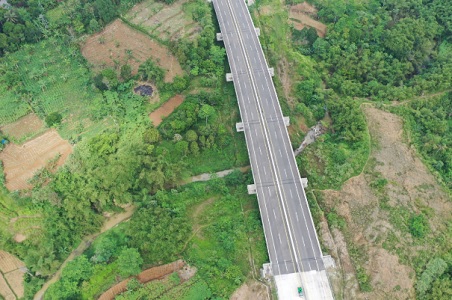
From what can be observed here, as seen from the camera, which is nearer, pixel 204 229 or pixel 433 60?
pixel 204 229

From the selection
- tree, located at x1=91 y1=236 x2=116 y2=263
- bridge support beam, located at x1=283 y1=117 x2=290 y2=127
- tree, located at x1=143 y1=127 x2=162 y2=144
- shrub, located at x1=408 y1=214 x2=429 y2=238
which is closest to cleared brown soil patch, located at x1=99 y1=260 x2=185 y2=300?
tree, located at x1=91 y1=236 x2=116 y2=263

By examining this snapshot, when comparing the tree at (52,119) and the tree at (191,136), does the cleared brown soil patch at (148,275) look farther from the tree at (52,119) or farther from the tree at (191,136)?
the tree at (52,119)

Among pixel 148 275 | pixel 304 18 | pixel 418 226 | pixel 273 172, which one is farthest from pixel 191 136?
pixel 304 18

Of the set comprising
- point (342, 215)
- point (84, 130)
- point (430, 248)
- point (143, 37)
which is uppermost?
point (143, 37)

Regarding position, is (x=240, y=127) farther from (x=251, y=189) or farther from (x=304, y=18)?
(x=304, y=18)

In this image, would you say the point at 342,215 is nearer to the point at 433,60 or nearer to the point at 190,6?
the point at 433,60

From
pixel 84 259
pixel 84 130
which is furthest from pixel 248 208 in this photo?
pixel 84 130
